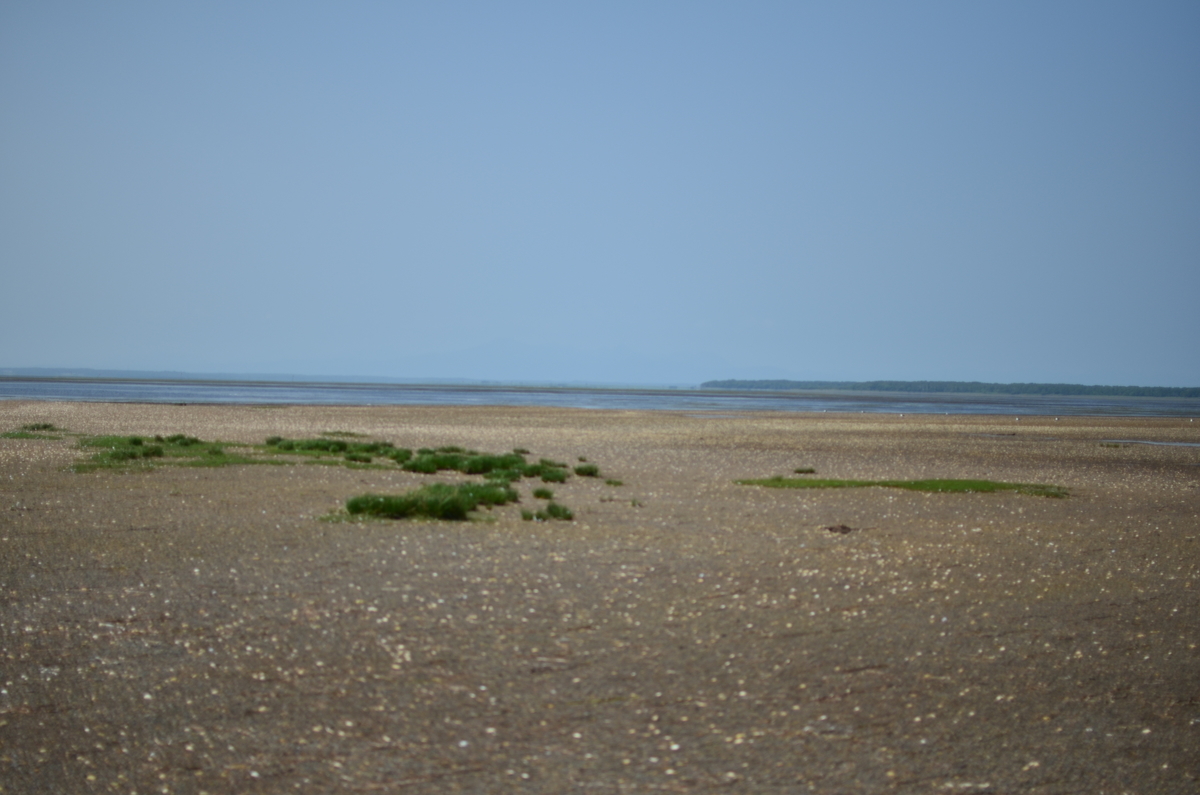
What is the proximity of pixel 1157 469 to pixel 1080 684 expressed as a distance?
25.3 meters

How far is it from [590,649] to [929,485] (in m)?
15.6

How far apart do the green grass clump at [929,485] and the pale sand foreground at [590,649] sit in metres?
3.72

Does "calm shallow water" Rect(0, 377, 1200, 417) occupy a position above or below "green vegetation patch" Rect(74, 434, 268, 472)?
above

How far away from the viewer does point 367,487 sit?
63.0 feet

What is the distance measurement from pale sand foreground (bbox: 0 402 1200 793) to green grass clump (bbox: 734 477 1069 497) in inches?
146

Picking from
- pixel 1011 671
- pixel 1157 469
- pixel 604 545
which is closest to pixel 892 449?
pixel 1157 469

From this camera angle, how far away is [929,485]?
2189 centimetres

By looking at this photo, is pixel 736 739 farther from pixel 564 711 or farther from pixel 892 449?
pixel 892 449

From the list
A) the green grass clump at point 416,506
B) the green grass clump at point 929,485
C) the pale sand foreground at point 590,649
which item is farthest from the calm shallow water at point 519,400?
the pale sand foreground at point 590,649

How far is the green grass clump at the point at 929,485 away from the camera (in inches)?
839

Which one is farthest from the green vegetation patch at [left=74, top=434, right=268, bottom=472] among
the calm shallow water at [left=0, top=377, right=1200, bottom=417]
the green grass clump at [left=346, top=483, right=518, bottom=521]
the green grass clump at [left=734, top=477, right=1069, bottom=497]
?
the calm shallow water at [left=0, top=377, right=1200, bottom=417]

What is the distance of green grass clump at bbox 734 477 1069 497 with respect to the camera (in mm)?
21312

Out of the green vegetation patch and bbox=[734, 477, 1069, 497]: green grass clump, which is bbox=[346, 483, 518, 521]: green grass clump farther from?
the green vegetation patch

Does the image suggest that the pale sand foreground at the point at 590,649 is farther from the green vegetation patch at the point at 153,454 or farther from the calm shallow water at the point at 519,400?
Answer: the calm shallow water at the point at 519,400
